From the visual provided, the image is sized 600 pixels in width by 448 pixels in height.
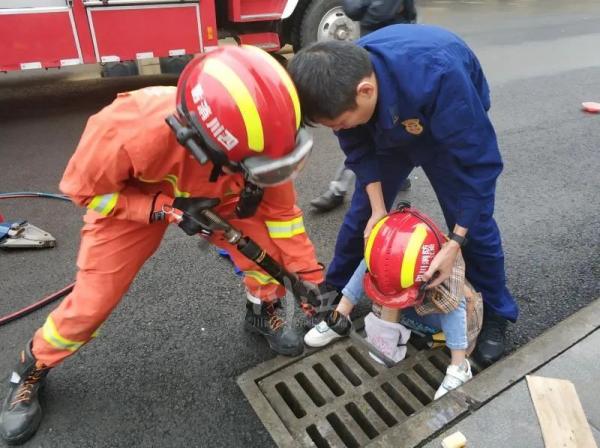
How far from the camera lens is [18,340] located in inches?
102

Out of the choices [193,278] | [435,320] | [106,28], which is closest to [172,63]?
[106,28]

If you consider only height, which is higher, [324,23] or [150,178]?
[150,178]

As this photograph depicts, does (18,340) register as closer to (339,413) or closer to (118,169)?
(118,169)

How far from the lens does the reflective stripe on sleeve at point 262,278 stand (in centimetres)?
234

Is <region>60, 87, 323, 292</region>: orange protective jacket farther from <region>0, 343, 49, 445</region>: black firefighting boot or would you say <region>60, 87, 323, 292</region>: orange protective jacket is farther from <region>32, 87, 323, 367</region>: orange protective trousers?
<region>0, 343, 49, 445</region>: black firefighting boot

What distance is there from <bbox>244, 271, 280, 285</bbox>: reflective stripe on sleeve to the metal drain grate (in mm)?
418

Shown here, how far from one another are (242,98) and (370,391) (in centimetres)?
148

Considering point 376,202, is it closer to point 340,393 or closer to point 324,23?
point 340,393

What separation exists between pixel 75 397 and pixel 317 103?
1.74m

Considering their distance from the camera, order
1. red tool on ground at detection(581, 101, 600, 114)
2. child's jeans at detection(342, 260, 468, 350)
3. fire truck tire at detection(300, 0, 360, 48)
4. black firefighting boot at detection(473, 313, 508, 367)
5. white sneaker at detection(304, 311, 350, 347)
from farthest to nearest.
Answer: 1. fire truck tire at detection(300, 0, 360, 48)
2. red tool on ground at detection(581, 101, 600, 114)
3. white sneaker at detection(304, 311, 350, 347)
4. black firefighting boot at detection(473, 313, 508, 367)
5. child's jeans at detection(342, 260, 468, 350)

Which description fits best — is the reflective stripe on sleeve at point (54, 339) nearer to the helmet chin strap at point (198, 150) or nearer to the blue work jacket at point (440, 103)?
the helmet chin strap at point (198, 150)

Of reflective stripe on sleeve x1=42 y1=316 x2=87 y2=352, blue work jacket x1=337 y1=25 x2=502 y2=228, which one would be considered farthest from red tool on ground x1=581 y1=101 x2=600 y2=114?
reflective stripe on sleeve x1=42 y1=316 x2=87 y2=352

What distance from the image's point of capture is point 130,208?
192cm

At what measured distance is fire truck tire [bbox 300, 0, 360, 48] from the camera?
6562 mm
